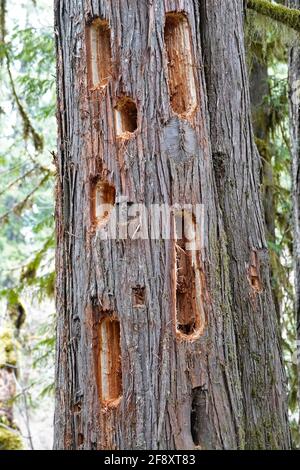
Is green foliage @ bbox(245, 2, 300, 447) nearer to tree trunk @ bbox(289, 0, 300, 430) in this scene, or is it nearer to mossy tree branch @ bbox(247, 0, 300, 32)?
tree trunk @ bbox(289, 0, 300, 430)

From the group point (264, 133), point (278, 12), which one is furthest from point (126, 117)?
point (264, 133)

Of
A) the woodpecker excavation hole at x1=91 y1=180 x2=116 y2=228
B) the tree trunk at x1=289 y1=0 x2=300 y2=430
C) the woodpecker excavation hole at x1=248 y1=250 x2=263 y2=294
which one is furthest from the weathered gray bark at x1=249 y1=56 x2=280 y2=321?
the woodpecker excavation hole at x1=91 y1=180 x2=116 y2=228

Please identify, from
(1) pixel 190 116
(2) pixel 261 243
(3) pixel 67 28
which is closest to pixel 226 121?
(1) pixel 190 116

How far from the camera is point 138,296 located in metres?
3.81

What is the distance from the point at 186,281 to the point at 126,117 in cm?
106

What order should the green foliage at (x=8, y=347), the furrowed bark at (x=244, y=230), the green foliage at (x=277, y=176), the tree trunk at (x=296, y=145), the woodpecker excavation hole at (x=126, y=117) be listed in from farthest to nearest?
the green foliage at (x=8, y=347), the green foliage at (x=277, y=176), the tree trunk at (x=296, y=145), the furrowed bark at (x=244, y=230), the woodpecker excavation hole at (x=126, y=117)

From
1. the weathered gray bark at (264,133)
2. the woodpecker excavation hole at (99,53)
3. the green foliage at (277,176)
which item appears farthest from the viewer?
the weathered gray bark at (264,133)

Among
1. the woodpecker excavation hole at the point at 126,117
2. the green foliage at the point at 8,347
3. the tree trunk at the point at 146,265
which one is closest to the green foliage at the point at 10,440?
the green foliage at the point at 8,347

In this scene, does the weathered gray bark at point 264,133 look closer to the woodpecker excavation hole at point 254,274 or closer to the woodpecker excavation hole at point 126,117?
the woodpecker excavation hole at point 254,274

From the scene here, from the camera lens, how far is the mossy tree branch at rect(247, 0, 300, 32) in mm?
5422

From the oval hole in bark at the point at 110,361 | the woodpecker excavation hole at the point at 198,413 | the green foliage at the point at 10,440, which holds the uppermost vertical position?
the green foliage at the point at 10,440

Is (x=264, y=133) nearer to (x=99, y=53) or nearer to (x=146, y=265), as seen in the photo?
(x=99, y=53)

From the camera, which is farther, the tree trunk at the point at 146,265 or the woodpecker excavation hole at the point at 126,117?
the woodpecker excavation hole at the point at 126,117

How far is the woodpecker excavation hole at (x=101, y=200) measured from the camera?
157 inches
